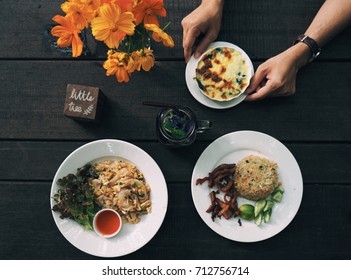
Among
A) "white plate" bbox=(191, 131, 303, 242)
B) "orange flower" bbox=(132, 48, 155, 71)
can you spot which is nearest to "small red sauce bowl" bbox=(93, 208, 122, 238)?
"white plate" bbox=(191, 131, 303, 242)

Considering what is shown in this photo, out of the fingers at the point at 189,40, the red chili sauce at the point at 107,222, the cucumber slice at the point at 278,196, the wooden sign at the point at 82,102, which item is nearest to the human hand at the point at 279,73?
the fingers at the point at 189,40

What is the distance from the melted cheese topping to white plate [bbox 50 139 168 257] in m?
0.35

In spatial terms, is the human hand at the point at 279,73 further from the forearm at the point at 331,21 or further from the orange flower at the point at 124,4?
the orange flower at the point at 124,4

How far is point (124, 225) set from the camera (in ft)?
4.34

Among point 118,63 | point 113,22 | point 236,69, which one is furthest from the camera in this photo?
point 236,69

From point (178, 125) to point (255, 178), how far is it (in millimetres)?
348

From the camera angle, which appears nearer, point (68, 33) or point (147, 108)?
point (68, 33)

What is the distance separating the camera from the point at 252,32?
1409 millimetres

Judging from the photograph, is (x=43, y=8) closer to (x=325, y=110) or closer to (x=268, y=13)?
(x=268, y=13)

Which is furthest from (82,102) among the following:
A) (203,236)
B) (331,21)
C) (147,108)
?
(331,21)

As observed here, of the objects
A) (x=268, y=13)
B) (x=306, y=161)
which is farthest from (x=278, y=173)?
(x=268, y=13)

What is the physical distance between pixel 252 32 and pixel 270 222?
744mm

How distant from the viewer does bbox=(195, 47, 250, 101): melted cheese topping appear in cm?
132

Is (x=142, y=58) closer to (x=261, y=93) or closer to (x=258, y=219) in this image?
(x=261, y=93)
